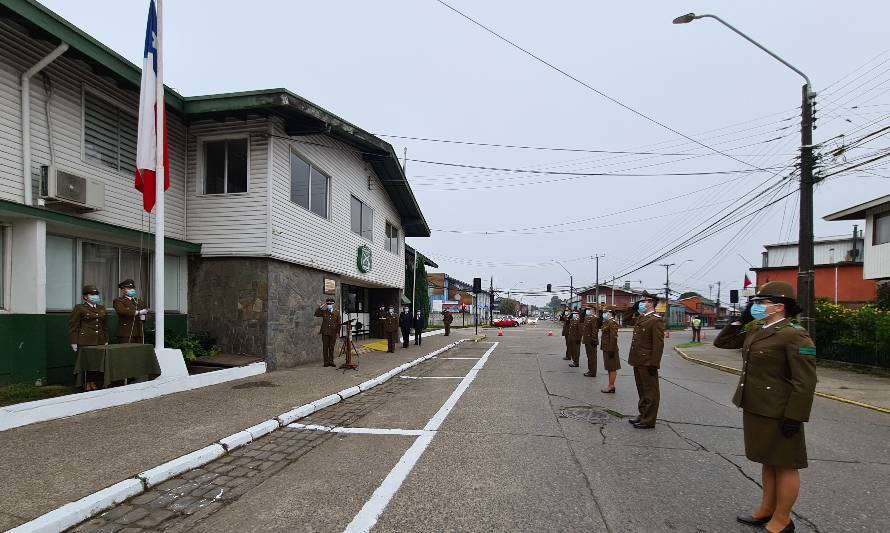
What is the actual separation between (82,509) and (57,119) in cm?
787

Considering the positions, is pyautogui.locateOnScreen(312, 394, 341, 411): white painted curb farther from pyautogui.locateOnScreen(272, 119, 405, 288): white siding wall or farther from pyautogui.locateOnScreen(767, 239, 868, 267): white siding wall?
pyautogui.locateOnScreen(767, 239, 868, 267): white siding wall

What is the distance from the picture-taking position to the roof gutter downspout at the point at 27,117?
815 cm

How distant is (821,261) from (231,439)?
47055 mm

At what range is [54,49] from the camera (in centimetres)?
857

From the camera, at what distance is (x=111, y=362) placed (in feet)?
25.8

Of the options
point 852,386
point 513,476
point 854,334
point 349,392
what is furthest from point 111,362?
point 854,334

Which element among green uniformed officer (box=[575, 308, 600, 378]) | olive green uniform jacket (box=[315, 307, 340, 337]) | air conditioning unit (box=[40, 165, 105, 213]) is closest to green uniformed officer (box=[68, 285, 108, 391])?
air conditioning unit (box=[40, 165, 105, 213])

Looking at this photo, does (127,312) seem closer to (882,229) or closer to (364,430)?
(364,430)

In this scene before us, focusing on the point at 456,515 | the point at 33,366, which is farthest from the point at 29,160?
the point at 456,515

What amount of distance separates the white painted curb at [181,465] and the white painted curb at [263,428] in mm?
647

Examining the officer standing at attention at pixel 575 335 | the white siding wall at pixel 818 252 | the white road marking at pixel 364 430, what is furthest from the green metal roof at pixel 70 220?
the white siding wall at pixel 818 252

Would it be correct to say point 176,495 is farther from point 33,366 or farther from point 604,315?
point 604,315

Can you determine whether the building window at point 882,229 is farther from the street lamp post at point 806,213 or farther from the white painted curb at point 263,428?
the white painted curb at point 263,428

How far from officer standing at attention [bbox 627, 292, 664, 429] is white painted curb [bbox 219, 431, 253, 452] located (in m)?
5.18
